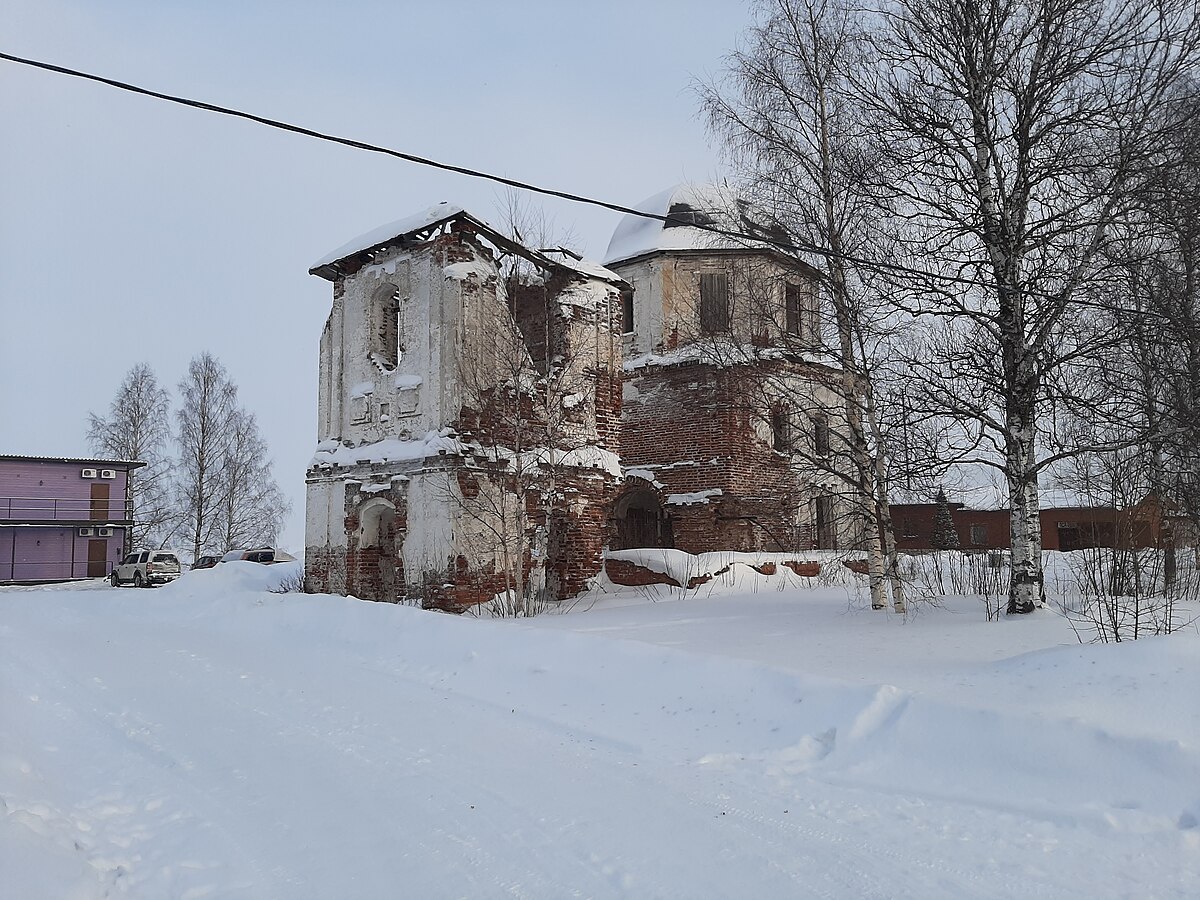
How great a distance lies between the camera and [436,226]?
17000 mm

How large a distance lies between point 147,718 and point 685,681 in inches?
184

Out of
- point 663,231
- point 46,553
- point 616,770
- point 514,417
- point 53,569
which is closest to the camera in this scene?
point 616,770

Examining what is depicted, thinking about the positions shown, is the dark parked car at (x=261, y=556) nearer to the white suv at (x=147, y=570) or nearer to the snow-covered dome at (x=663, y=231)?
the white suv at (x=147, y=570)

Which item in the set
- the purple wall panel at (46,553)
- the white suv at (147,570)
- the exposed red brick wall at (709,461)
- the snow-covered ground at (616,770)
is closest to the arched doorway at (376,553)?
the snow-covered ground at (616,770)

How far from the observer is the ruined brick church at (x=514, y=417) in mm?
16000

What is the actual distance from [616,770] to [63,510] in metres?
42.9

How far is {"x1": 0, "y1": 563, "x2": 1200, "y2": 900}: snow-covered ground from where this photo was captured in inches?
162

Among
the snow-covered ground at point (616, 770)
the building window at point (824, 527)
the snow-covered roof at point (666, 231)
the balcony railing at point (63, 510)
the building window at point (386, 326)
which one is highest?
the snow-covered roof at point (666, 231)

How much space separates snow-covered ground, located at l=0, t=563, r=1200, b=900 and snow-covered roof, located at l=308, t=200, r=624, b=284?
30.3 ft

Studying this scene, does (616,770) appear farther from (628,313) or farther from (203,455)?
(203,455)

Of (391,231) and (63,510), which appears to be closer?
(391,231)

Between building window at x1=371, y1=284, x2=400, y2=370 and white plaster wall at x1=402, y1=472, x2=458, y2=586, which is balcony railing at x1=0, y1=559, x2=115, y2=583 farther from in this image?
white plaster wall at x1=402, y1=472, x2=458, y2=586

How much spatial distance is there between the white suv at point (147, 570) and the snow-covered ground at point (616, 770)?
25.6 m

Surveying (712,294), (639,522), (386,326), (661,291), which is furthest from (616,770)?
(639,522)
